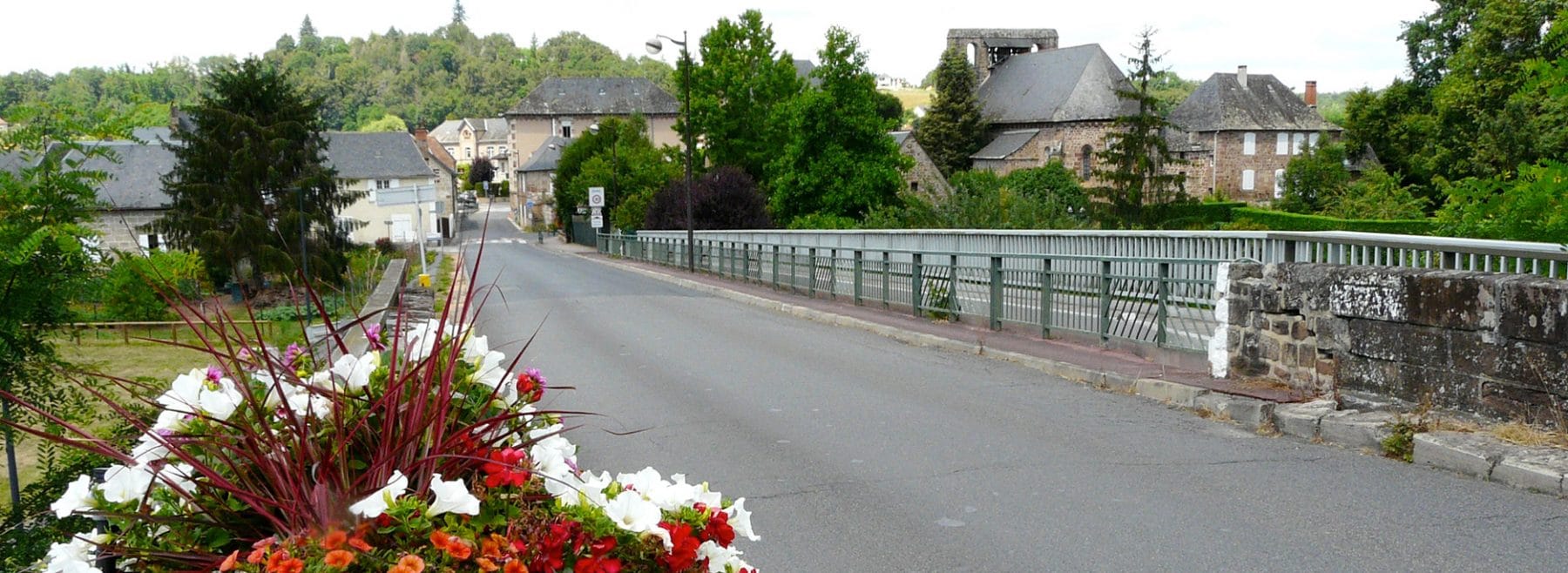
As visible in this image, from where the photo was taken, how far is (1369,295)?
8.76 metres

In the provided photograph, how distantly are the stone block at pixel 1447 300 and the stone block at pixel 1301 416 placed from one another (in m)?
0.87

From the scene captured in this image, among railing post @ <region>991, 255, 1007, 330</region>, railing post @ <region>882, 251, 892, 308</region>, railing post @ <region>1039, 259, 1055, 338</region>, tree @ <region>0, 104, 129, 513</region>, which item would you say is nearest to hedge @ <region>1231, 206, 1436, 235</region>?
railing post @ <region>882, 251, 892, 308</region>

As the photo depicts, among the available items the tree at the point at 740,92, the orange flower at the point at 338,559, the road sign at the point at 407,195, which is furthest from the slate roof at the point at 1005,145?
the orange flower at the point at 338,559

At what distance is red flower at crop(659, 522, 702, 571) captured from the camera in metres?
2.67

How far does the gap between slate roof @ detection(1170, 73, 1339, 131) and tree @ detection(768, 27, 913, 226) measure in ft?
131

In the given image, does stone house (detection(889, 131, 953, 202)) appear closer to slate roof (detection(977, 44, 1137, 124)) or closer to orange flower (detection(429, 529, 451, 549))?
slate roof (detection(977, 44, 1137, 124))

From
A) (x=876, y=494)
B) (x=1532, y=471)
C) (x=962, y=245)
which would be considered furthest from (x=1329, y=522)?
(x=962, y=245)

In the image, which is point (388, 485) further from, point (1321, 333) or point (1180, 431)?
point (1321, 333)

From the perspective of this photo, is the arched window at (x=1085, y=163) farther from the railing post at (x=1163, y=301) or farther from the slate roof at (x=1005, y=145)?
the railing post at (x=1163, y=301)

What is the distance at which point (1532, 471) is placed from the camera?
6625 mm

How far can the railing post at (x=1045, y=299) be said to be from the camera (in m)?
14.3

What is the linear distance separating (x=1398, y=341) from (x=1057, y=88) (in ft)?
275

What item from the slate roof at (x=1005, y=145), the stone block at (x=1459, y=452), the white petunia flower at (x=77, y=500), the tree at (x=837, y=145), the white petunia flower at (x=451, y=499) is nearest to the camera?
the white petunia flower at (x=451, y=499)

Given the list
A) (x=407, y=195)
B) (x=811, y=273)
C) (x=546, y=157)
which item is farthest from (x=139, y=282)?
(x=546, y=157)
